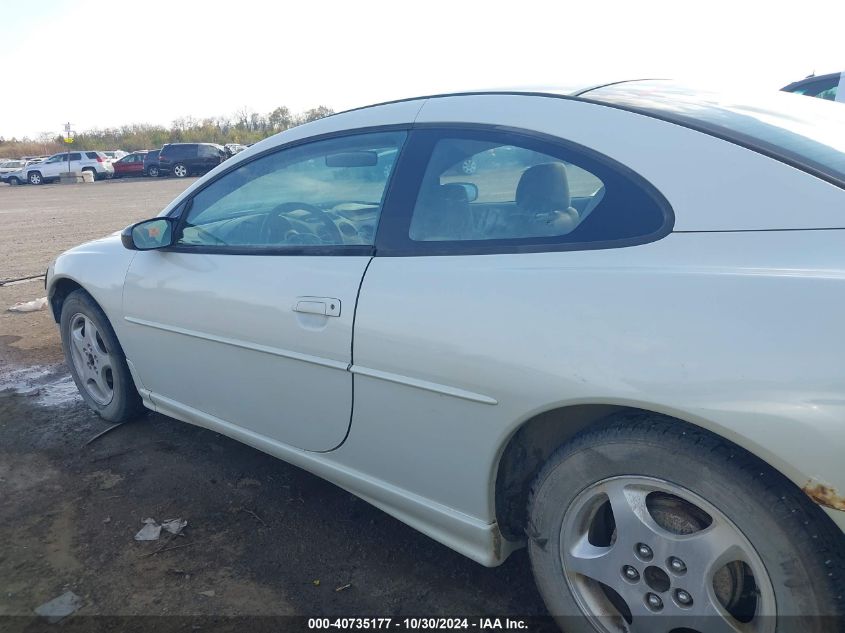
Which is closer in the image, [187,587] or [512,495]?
[512,495]

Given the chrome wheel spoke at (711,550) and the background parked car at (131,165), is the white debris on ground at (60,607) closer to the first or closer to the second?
the chrome wheel spoke at (711,550)

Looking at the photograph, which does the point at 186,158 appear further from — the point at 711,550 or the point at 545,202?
the point at 711,550

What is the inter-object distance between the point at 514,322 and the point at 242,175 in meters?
1.64

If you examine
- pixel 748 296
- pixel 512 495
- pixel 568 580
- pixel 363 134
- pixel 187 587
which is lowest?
pixel 187 587

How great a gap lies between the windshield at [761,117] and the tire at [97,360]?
274 cm

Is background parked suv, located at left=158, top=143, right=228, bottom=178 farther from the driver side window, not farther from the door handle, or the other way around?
the door handle

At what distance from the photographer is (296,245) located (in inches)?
99.4

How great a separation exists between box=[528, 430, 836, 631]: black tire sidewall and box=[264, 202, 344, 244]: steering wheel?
117 cm

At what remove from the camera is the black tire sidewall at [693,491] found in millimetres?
1464

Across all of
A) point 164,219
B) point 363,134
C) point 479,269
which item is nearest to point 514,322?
point 479,269

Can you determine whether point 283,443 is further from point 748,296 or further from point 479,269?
point 748,296

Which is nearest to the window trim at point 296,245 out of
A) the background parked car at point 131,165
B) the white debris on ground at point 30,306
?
the white debris on ground at point 30,306

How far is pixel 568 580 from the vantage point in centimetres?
190

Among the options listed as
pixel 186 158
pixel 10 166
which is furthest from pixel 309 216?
pixel 10 166
